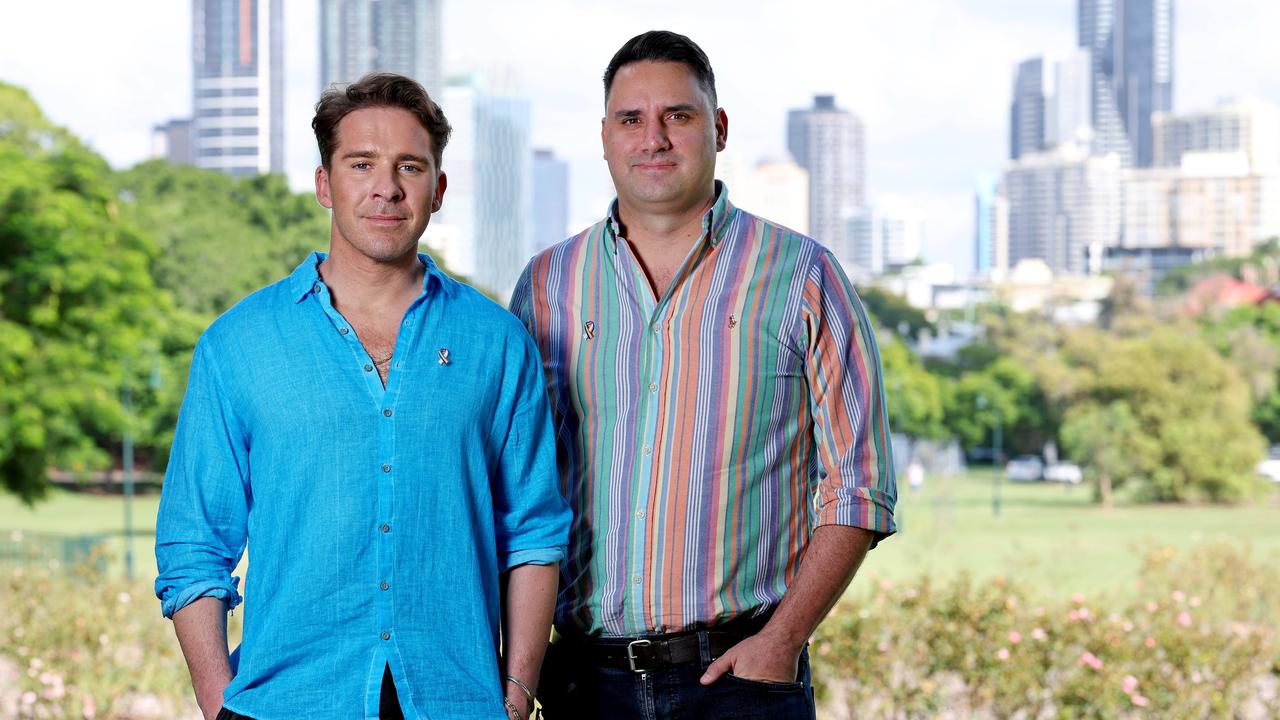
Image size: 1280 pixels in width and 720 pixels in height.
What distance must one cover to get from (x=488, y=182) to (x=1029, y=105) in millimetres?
76624

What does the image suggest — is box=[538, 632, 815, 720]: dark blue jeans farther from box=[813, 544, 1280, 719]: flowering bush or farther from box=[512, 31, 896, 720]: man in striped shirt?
box=[813, 544, 1280, 719]: flowering bush

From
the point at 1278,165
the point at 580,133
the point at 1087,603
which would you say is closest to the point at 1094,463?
the point at 1087,603

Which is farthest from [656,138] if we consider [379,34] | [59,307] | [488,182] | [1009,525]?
[379,34]

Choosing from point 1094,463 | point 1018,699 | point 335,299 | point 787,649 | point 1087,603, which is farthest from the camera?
point 1094,463

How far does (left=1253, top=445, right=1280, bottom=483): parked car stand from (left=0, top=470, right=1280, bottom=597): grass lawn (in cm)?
77

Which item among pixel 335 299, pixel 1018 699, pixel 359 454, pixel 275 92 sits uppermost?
pixel 275 92

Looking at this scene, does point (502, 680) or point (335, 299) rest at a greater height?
point (335, 299)

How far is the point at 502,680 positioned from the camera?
2041 millimetres

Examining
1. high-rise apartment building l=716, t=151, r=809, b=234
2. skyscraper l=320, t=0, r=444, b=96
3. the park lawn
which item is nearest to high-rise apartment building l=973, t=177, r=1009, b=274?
high-rise apartment building l=716, t=151, r=809, b=234

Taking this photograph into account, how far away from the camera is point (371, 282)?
208 cm

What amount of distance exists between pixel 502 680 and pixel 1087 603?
4273mm

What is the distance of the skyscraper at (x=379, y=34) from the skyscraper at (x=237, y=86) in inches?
701

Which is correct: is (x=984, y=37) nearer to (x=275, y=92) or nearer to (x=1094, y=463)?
(x=275, y=92)

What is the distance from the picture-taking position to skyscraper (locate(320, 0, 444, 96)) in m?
134
